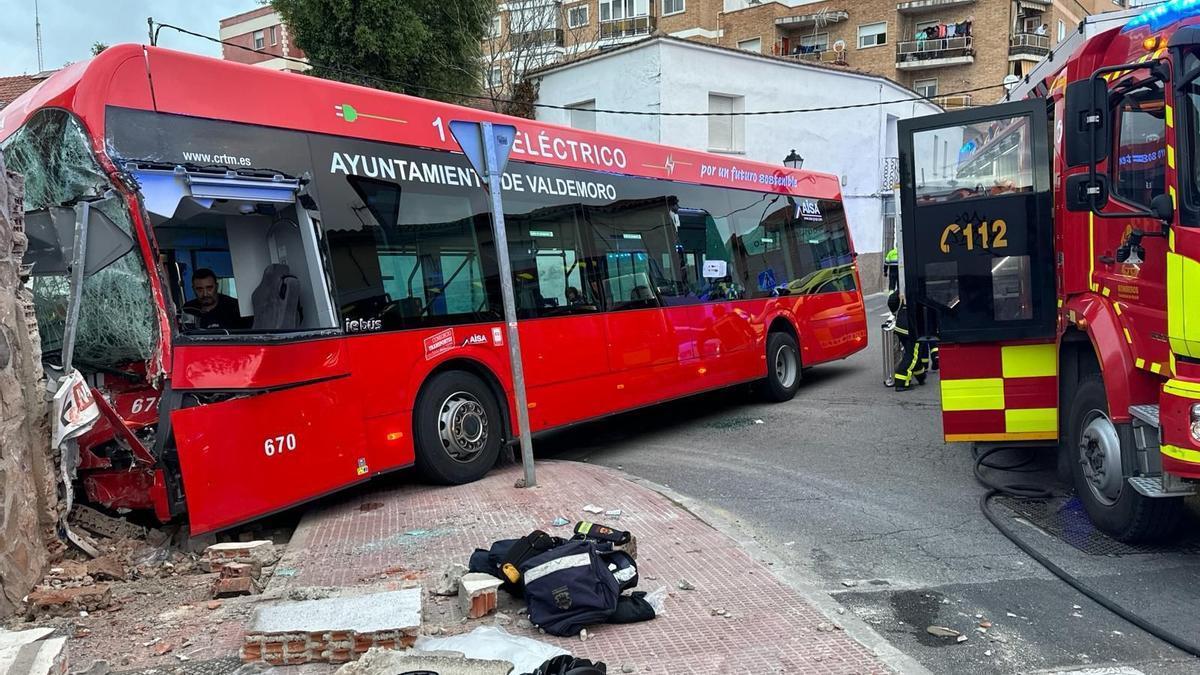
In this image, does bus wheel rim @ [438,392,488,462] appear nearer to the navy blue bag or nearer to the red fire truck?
the navy blue bag

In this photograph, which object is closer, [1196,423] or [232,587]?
[1196,423]

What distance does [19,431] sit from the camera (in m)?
4.11

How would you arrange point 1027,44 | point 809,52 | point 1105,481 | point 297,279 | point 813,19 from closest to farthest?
1. point 1105,481
2. point 297,279
3. point 1027,44
4. point 813,19
5. point 809,52

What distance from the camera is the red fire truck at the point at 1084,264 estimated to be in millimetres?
4094

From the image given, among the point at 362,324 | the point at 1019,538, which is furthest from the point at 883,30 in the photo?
the point at 362,324

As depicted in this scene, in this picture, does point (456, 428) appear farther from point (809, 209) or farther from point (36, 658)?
point (809, 209)

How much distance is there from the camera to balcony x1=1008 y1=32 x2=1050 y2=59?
1587 inches

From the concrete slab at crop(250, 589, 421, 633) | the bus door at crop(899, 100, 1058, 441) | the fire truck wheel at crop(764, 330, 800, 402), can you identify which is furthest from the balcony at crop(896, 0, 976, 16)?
the concrete slab at crop(250, 589, 421, 633)

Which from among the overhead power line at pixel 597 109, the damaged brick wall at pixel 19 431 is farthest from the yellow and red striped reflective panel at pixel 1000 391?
the overhead power line at pixel 597 109

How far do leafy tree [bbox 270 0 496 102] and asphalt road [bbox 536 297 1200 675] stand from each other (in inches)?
402

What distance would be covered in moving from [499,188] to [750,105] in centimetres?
1925

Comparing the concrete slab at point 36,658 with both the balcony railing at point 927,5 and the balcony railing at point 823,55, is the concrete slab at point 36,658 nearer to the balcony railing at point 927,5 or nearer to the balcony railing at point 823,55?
the balcony railing at point 823,55

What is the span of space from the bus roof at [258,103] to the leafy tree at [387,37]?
9.89 metres

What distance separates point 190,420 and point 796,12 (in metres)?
44.6
